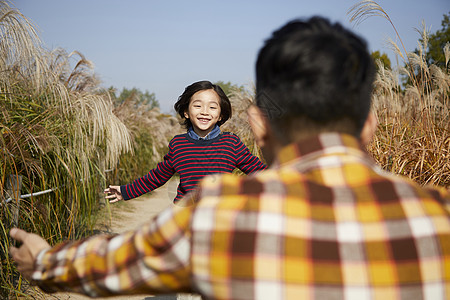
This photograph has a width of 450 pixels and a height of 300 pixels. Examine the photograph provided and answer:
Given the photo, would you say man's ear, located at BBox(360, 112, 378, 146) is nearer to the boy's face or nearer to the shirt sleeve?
the shirt sleeve

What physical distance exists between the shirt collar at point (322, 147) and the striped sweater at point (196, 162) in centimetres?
203

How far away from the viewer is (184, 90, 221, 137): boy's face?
306 centimetres

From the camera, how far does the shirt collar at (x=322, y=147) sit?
764 millimetres

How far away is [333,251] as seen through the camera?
2.25 ft

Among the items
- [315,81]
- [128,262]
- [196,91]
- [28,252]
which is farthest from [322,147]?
[196,91]

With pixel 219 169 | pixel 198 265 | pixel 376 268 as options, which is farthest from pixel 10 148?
pixel 376 268

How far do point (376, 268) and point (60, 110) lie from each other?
12.0 feet

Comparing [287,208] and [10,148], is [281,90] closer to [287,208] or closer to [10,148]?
[287,208]

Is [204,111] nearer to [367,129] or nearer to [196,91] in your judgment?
[196,91]

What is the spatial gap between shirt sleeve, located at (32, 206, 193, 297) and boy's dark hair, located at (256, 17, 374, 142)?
0.29 m

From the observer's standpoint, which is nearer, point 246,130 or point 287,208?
point 287,208

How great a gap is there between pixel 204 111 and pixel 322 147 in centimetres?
237

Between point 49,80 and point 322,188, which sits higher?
point 49,80

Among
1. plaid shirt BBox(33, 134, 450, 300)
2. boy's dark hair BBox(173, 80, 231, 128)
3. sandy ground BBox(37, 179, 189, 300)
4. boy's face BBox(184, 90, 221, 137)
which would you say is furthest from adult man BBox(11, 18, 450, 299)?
sandy ground BBox(37, 179, 189, 300)
